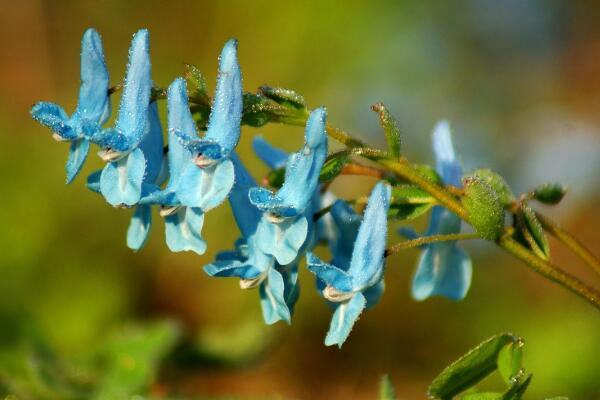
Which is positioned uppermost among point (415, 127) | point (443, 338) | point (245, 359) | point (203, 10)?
point (203, 10)

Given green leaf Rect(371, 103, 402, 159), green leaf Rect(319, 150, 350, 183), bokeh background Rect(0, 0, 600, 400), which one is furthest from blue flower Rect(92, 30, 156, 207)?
bokeh background Rect(0, 0, 600, 400)

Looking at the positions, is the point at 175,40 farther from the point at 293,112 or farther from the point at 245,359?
the point at 293,112

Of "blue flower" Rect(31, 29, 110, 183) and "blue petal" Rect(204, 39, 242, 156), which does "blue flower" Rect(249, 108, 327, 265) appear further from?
"blue flower" Rect(31, 29, 110, 183)

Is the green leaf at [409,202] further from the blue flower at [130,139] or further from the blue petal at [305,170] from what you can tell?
the blue flower at [130,139]

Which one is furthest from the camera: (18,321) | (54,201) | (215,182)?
(54,201)

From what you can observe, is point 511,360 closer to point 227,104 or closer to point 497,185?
point 497,185

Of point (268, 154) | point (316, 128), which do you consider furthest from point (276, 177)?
point (316, 128)

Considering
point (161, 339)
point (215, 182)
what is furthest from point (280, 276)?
point (161, 339)
